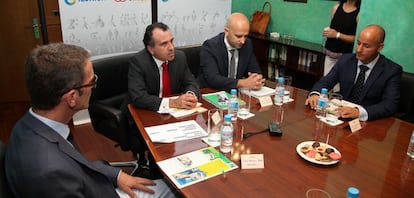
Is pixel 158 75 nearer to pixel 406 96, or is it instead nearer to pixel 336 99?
pixel 336 99

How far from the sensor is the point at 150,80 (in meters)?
2.41

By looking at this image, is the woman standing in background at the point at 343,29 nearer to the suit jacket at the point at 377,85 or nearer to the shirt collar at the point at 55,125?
the suit jacket at the point at 377,85

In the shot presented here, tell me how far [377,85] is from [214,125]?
52.3 inches

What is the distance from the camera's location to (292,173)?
146cm

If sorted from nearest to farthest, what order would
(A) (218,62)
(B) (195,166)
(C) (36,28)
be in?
(B) (195,166)
(A) (218,62)
(C) (36,28)

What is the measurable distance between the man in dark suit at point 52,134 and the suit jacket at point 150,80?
2.71 feet

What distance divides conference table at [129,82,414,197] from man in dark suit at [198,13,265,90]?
0.39 metres

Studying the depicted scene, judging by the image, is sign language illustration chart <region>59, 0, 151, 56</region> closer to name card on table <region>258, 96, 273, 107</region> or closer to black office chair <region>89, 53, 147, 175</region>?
Result: black office chair <region>89, 53, 147, 175</region>

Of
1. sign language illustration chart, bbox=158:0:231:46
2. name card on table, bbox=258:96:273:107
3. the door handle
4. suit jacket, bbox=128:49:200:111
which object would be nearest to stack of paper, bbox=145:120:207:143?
suit jacket, bbox=128:49:200:111

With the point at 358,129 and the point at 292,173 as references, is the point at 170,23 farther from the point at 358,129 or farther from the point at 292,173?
the point at 292,173

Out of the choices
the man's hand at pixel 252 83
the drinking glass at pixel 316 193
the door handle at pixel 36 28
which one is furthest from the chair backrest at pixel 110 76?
the door handle at pixel 36 28

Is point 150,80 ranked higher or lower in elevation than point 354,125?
higher

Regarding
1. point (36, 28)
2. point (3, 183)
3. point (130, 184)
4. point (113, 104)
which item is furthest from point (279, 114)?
point (36, 28)

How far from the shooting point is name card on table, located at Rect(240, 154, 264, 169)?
59.1 inches
